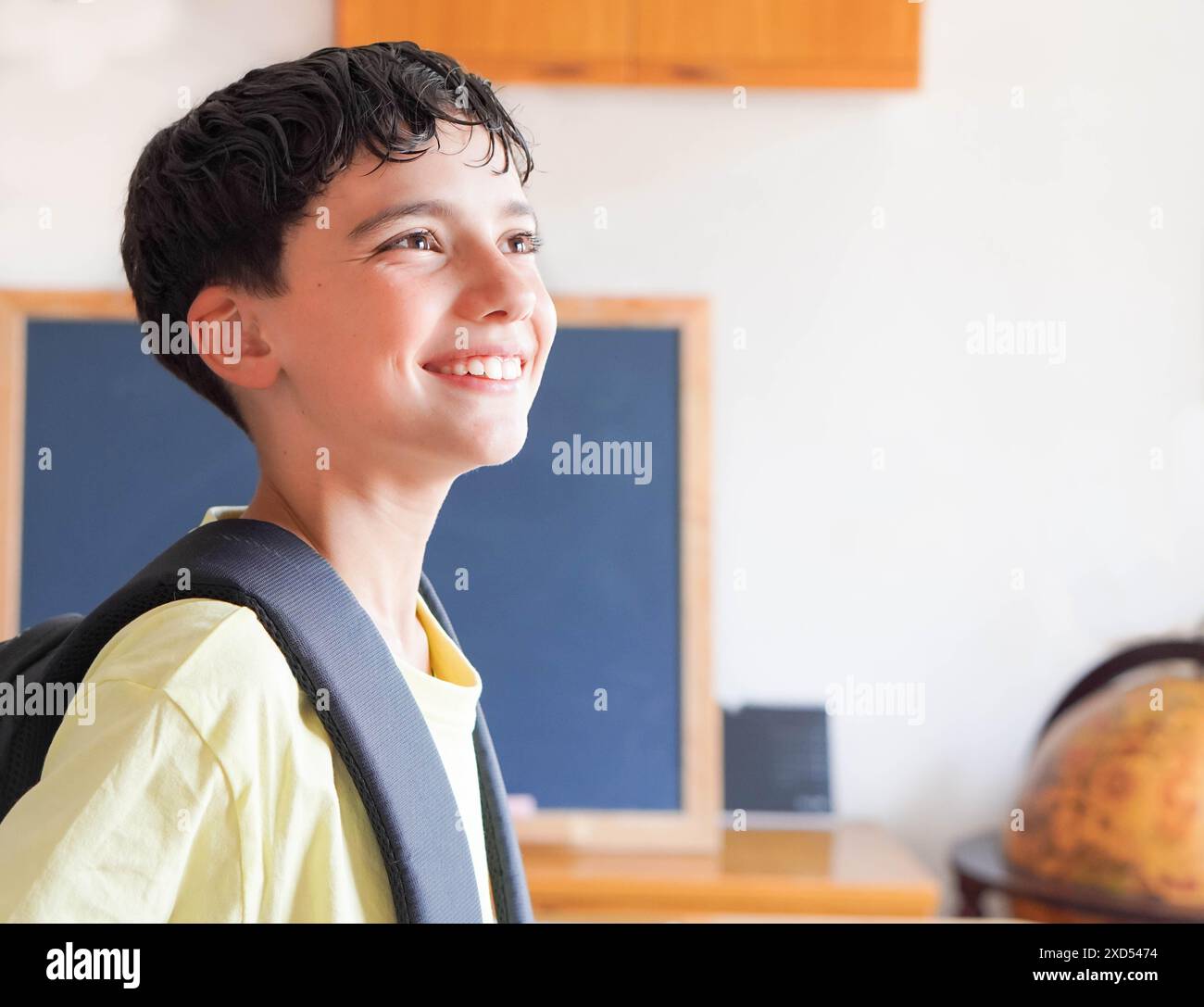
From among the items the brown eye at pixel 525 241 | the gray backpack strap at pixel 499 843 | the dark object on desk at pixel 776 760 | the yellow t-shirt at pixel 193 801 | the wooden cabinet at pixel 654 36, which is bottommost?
the dark object on desk at pixel 776 760

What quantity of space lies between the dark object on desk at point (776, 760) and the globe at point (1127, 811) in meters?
0.31

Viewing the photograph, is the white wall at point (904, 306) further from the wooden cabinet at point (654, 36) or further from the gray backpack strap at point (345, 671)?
the gray backpack strap at point (345, 671)

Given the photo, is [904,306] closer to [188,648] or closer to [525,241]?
[525,241]

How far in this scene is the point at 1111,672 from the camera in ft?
4.27

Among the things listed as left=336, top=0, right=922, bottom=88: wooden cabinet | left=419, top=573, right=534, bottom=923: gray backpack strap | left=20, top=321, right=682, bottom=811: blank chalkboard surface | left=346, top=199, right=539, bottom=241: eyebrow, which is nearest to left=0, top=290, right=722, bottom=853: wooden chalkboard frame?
left=20, top=321, right=682, bottom=811: blank chalkboard surface

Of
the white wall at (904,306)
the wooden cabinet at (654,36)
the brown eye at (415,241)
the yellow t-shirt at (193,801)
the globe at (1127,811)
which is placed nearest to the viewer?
the yellow t-shirt at (193,801)

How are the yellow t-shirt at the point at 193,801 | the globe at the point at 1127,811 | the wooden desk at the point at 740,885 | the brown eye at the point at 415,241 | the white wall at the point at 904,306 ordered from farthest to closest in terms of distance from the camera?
the white wall at the point at 904,306 → the wooden desk at the point at 740,885 → the globe at the point at 1127,811 → the brown eye at the point at 415,241 → the yellow t-shirt at the point at 193,801

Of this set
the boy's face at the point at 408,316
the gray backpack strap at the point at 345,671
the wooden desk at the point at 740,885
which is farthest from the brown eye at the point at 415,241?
the wooden desk at the point at 740,885

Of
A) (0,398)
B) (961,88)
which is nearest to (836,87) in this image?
(961,88)

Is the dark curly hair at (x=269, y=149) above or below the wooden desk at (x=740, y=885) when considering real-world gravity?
above

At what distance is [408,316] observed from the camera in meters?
0.49

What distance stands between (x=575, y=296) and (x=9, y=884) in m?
1.15

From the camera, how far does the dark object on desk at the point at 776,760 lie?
1403mm
